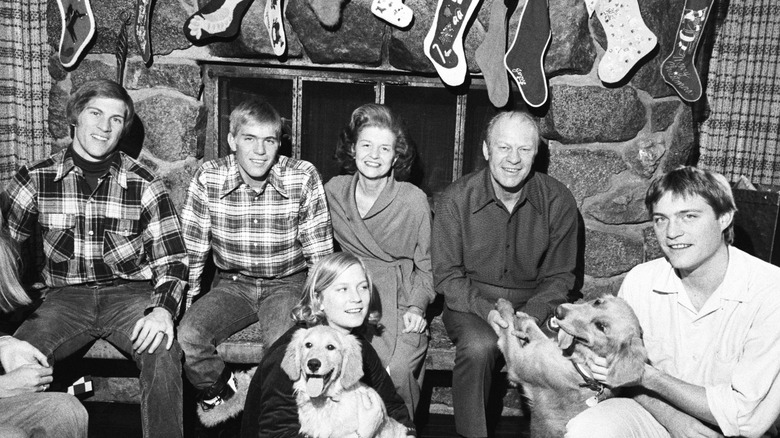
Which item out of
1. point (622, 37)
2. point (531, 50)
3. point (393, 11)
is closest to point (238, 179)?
point (393, 11)

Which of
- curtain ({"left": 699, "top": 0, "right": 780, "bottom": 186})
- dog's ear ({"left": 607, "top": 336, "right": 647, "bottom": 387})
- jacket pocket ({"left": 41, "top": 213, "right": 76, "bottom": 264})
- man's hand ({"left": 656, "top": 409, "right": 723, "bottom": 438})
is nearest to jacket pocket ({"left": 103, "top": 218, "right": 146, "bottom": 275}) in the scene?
jacket pocket ({"left": 41, "top": 213, "right": 76, "bottom": 264})

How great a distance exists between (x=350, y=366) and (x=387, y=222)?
962 millimetres

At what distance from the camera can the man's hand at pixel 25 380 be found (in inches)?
89.0

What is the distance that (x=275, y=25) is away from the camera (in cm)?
315

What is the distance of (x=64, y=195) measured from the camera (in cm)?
283

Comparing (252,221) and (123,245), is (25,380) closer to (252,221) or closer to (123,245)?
(123,245)

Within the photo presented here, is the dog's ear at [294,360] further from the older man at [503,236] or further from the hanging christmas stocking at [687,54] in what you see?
the hanging christmas stocking at [687,54]

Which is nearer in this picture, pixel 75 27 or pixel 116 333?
pixel 116 333

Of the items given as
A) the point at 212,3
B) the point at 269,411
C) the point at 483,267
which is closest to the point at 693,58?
the point at 483,267

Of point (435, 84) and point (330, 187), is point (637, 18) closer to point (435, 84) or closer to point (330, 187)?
point (435, 84)

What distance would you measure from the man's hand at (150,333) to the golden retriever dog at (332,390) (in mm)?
709

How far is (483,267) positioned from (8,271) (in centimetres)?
179

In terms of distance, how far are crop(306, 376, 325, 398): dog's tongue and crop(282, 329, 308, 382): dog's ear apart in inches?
2.1

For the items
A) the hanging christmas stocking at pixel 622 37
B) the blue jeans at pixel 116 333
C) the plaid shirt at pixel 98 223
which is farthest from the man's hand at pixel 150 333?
the hanging christmas stocking at pixel 622 37
